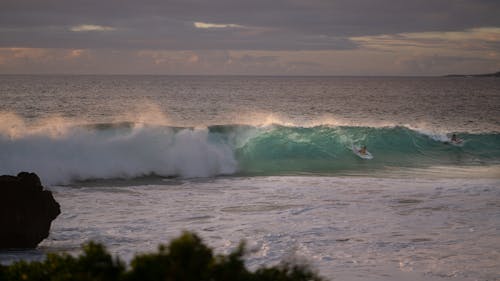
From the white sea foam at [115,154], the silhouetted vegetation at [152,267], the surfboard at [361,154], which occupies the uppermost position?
the silhouetted vegetation at [152,267]

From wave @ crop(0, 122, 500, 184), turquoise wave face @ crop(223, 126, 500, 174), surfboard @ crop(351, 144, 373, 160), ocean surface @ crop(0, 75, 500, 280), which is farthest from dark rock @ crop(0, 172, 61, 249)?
surfboard @ crop(351, 144, 373, 160)

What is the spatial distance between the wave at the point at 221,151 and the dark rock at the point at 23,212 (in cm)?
1089

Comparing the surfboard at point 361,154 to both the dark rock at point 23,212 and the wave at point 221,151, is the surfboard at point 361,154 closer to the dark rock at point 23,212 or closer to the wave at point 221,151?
the wave at point 221,151

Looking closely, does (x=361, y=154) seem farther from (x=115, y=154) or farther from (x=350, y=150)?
(x=115, y=154)

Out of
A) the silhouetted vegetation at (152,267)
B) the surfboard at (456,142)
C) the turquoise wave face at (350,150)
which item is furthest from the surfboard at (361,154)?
the silhouetted vegetation at (152,267)

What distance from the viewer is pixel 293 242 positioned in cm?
1250

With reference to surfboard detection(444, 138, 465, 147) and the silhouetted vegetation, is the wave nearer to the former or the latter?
surfboard detection(444, 138, 465, 147)

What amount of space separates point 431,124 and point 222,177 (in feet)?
105

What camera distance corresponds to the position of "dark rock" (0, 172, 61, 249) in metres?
11.5

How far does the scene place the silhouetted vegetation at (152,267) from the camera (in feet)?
14.5

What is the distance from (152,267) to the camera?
4.49 metres

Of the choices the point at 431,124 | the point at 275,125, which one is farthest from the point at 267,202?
the point at 431,124

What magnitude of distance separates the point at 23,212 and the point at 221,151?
17317 millimetres

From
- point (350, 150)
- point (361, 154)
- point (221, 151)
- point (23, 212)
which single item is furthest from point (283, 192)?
point (350, 150)
